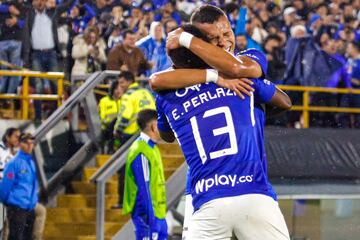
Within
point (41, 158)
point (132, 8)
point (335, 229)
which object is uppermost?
point (132, 8)

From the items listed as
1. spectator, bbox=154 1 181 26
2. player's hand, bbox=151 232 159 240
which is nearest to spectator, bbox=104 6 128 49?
spectator, bbox=154 1 181 26

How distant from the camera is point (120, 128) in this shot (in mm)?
13352

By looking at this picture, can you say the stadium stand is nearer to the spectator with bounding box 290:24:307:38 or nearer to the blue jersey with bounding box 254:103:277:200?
the spectator with bounding box 290:24:307:38

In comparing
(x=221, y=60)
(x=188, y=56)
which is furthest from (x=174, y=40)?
(x=221, y=60)

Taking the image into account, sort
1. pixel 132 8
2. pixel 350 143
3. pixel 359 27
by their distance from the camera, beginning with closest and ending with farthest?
pixel 350 143
pixel 132 8
pixel 359 27

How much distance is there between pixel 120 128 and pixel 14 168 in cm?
179

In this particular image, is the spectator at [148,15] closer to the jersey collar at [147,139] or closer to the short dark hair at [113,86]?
the short dark hair at [113,86]

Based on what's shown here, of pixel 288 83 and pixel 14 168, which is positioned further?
pixel 288 83

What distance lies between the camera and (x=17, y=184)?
12078 mm

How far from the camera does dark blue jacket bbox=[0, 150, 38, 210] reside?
12070mm

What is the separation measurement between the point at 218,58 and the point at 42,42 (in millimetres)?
9954

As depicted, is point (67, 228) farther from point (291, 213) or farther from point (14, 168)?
point (291, 213)

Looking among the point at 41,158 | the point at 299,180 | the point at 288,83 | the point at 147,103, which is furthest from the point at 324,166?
the point at 41,158

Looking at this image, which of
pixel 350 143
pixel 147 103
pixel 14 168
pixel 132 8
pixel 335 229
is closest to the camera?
pixel 14 168
